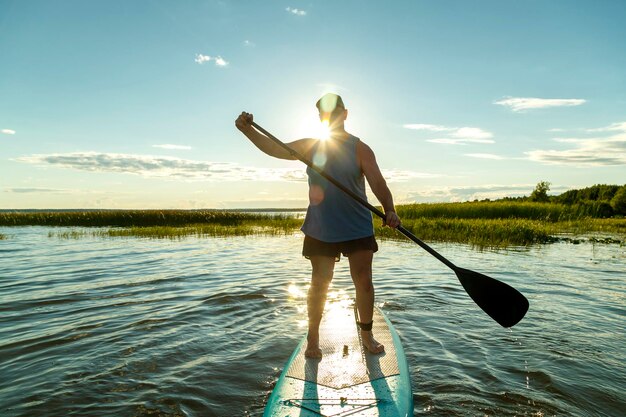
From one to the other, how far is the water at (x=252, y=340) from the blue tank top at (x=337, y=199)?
1504mm

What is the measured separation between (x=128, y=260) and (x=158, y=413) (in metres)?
9.94

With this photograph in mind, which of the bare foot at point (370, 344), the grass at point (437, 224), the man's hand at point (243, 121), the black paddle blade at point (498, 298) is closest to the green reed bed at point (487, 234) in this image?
the grass at point (437, 224)

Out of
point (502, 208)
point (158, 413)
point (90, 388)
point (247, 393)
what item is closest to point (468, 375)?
point (247, 393)

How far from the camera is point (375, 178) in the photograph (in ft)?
12.4

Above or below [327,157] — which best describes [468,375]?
below

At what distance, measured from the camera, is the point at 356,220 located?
3775 mm

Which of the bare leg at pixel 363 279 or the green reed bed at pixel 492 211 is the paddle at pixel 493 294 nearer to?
the bare leg at pixel 363 279

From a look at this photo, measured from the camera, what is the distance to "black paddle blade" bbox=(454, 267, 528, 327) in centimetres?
415

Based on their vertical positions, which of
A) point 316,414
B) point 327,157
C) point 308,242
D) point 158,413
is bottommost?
point 158,413

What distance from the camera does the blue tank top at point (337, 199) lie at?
12.3 ft

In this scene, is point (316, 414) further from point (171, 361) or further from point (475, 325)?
point (475, 325)

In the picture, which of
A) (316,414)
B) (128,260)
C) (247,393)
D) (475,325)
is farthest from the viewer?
(128,260)

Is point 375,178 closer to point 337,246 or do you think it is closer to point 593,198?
point 337,246

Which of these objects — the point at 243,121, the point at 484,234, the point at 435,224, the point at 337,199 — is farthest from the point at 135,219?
the point at 337,199
